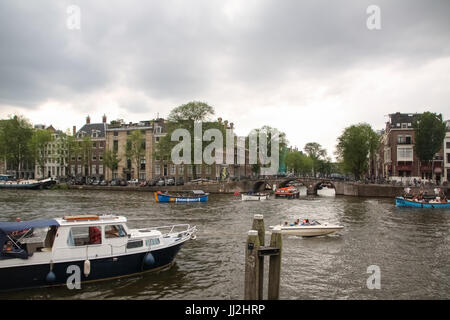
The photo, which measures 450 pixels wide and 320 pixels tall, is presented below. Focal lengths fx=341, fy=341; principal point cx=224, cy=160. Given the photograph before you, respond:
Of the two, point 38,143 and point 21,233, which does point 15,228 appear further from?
point 38,143

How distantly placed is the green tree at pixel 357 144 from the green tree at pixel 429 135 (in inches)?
634

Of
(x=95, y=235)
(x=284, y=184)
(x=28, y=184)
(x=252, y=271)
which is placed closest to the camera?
(x=252, y=271)

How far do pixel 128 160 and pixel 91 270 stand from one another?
284 ft

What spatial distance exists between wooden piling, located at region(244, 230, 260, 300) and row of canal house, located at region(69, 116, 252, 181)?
79.3m

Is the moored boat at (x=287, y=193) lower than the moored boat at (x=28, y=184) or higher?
lower

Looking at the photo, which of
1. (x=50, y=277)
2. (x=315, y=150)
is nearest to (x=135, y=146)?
(x=50, y=277)

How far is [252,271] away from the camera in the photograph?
11.5m

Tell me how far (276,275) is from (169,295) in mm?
5254

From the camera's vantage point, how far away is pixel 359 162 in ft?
278

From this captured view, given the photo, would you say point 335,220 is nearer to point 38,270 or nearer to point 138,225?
point 138,225

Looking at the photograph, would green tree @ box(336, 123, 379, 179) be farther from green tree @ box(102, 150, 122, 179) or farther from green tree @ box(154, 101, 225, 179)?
green tree @ box(102, 150, 122, 179)

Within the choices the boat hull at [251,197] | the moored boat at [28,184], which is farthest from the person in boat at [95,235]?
the moored boat at [28,184]

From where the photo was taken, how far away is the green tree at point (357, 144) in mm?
82438

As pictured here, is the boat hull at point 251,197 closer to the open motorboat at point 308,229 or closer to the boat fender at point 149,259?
the open motorboat at point 308,229
